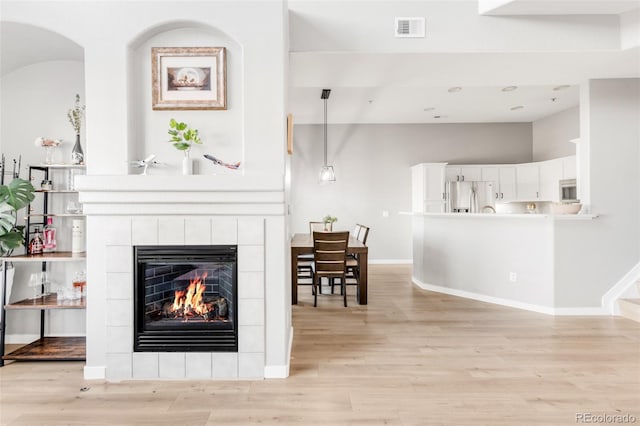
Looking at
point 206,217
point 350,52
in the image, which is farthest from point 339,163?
point 206,217

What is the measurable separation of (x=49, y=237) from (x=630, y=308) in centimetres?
548

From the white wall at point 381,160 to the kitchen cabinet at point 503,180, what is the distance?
43 centimetres

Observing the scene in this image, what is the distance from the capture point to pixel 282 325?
7.95 feet

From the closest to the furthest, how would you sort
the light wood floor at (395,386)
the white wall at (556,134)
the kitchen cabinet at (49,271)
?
the light wood floor at (395,386) → the kitchen cabinet at (49,271) → the white wall at (556,134)

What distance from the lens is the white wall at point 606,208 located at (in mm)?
3771

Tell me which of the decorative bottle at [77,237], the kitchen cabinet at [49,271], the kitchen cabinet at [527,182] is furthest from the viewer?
the kitchen cabinet at [527,182]

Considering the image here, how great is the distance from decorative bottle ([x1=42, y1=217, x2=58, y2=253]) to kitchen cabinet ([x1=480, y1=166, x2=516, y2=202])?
661 centimetres

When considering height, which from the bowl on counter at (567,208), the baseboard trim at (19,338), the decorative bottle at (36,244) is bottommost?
the baseboard trim at (19,338)

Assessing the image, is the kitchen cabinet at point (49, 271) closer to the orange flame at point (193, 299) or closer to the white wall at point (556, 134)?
the orange flame at point (193, 299)

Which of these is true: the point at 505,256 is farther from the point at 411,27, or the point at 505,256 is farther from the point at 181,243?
the point at 181,243

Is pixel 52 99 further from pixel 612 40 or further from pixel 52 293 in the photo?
pixel 612 40

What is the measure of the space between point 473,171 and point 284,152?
535cm

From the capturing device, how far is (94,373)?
7.98ft

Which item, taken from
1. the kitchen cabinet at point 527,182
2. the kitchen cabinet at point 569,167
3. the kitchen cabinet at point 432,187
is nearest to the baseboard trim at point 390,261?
the kitchen cabinet at point 432,187
